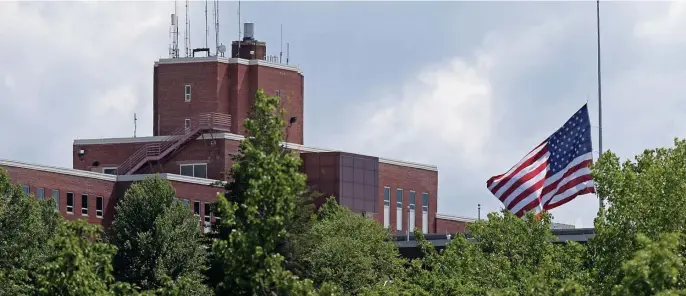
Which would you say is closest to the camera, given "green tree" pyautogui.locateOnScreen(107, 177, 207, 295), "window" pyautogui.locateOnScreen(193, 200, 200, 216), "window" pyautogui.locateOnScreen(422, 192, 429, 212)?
"green tree" pyautogui.locateOnScreen(107, 177, 207, 295)

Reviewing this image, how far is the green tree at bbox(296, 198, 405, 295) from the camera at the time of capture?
99000 mm

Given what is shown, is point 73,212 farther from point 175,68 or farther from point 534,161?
point 534,161

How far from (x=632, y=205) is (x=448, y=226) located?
94.7 meters

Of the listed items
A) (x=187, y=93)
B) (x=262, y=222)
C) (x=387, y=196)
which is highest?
(x=187, y=93)

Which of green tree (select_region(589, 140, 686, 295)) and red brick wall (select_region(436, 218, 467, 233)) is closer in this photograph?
green tree (select_region(589, 140, 686, 295))

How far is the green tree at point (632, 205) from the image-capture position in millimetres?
56781

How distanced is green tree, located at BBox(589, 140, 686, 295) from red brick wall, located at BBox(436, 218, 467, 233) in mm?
88805

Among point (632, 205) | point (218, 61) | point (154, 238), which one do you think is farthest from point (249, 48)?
point (632, 205)

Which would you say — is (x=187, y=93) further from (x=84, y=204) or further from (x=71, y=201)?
(x=71, y=201)

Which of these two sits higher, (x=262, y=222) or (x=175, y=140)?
(x=175, y=140)

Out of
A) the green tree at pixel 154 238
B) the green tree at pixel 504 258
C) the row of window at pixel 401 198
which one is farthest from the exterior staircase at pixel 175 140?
the green tree at pixel 504 258

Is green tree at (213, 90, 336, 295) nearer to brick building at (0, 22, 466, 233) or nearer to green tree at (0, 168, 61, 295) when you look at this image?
green tree at (0, 168, 61, 295)

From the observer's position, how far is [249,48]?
14288 centimetres

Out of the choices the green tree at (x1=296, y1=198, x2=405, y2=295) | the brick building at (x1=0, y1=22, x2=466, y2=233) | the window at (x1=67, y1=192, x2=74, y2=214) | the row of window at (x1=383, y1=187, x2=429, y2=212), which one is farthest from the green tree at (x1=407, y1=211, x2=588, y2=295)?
Answer: the row of window at (x1=383, y1=187, x2=429, y2=212)
